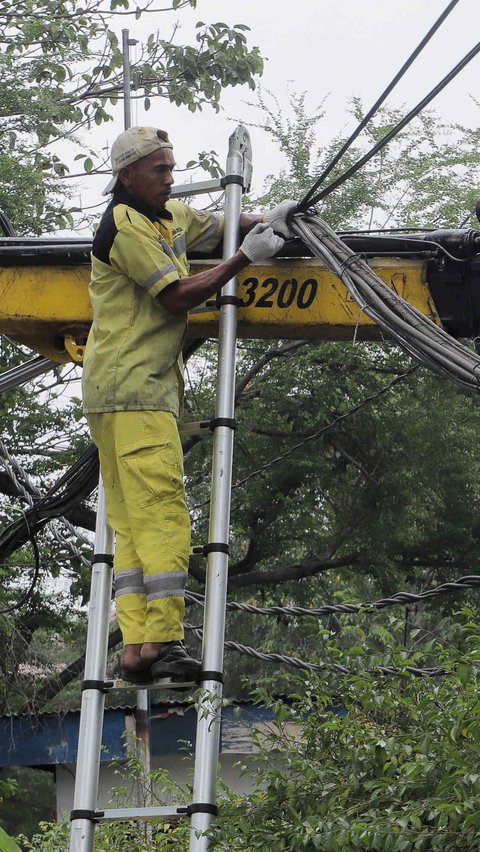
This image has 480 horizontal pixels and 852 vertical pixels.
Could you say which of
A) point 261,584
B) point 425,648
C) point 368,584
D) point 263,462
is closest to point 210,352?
point 263,462

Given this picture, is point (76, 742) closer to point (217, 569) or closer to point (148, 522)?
point (217, 569)

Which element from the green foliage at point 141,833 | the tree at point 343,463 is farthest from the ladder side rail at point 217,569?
the tree at point 343,463

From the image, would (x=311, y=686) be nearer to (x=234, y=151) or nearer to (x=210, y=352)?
(x=234, y=151)

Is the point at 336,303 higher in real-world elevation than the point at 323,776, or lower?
higher

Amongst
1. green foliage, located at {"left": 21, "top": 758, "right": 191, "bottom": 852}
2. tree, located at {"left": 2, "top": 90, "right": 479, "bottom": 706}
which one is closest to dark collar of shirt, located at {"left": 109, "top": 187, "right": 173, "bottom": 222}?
green foliage, located at {"left": 21, "top": 758, "right": 191, "bottom": 852}

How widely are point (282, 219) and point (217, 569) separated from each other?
5.07 feet

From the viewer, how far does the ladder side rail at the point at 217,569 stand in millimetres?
4254

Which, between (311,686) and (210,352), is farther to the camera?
(210,352)

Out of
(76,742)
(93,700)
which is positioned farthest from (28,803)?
(93,700)

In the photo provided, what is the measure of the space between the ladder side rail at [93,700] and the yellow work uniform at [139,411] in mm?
175

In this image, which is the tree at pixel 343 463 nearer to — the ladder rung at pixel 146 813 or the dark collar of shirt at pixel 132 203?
the dark collar of shirt at pixel 132 203

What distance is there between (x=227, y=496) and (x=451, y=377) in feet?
3.22

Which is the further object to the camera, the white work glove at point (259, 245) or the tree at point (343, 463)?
the tree at point (343, 463)

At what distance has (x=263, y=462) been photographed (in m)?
14.8
